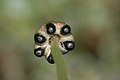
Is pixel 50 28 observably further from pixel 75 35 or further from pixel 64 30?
pixel 75 35

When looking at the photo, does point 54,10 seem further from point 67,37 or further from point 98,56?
point 67,37

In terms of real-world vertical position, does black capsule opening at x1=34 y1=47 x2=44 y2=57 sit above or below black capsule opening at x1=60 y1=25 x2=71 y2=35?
below

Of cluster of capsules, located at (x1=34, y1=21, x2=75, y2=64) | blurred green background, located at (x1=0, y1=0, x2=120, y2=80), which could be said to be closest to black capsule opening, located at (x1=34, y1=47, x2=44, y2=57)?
cluster of capsules, located at (x1=34, y1=21, x2=75, y2=64)

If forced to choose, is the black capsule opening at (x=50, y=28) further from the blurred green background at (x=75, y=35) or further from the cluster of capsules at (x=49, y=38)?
the blurred green background at (x=75, y=35)

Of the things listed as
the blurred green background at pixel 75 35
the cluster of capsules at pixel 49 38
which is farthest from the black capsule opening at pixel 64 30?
the blurred green background at pixel 75 35

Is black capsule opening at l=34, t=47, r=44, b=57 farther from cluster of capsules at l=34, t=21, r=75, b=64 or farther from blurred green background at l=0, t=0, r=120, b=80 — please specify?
blurred green background at l=0, t=0, r=120, b=80

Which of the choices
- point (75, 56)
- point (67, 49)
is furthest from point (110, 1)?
point (67, 49)

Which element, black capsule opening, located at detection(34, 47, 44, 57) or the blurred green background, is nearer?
black capsule opening, located at detection(34, 47, 44, 57)
